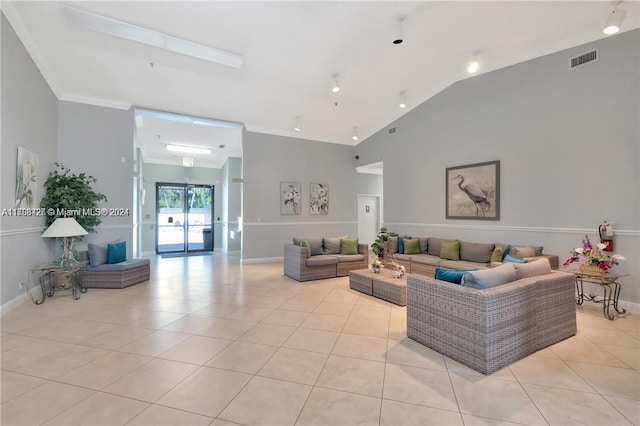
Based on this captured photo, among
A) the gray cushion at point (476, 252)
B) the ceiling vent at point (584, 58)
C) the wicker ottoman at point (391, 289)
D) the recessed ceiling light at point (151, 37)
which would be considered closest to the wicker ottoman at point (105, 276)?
the recessed ceiling light at point (151, 37)

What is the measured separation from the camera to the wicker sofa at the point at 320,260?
5691mm

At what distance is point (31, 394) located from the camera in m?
2.12

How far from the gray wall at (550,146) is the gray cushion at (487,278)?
2.69 m

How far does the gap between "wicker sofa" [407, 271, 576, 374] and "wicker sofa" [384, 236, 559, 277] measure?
1559 mm

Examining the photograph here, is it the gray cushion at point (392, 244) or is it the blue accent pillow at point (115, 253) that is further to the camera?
the gray cushion at point (392, 244)

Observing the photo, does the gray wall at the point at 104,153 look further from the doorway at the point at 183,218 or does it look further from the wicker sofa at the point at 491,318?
the wicker sofa at the point at 491,318

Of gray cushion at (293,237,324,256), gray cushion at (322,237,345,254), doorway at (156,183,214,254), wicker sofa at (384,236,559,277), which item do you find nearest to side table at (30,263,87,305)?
gray cushion at (293,237,324,256)

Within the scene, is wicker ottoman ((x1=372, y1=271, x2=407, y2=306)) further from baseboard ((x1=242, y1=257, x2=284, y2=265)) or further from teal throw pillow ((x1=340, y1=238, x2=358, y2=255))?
baseboard ((x1=242, y1=257, x2=284, y2=265))

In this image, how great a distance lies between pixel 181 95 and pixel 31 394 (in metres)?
5.34

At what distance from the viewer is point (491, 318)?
7.89 feet

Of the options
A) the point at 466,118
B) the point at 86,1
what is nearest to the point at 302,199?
the point at 466,118

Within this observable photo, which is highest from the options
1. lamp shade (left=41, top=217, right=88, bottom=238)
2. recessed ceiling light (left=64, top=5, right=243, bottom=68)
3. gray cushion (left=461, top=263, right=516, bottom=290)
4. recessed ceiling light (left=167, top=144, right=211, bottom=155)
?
recessed ceiling light (left=64, top=5, right=243, bottom=68)

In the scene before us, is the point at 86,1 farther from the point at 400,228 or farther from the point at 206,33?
the point at 400,228

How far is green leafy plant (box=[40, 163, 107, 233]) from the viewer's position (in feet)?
16.4
